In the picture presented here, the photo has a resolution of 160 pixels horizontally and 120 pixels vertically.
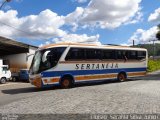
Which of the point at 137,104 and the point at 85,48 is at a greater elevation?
the point at 85,48

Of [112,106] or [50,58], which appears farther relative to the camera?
[50,58]

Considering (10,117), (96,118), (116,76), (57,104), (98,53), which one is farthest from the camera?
(116,76)

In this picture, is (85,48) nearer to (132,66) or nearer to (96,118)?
(132,66)

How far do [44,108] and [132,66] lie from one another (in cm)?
1556

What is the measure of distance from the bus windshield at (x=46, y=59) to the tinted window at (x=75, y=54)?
0.70 meters

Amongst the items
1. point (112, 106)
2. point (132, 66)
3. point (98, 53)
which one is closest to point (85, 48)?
point (98, 53)

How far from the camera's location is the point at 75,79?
21.7 m

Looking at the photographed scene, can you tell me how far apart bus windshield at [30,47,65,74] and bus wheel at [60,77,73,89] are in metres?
1.42

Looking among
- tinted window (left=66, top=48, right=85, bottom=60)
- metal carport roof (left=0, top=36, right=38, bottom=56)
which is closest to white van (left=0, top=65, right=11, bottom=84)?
metal carport roof (left=0, top=36, right=38, bottom=56)

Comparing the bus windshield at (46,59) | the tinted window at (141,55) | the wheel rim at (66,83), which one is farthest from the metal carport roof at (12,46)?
the wheel rim at (66,83)

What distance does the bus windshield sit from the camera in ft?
65.4

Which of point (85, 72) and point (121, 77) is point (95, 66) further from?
point (121, 77)

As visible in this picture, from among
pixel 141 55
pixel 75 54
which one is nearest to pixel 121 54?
pixel 141 55

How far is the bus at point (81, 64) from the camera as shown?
20094 millimetres
